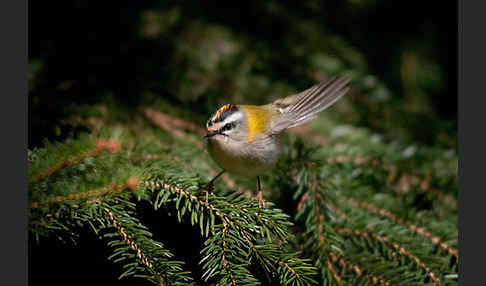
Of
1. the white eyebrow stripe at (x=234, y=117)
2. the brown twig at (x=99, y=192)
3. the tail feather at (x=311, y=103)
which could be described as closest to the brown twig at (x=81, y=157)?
the brown twig at (x=99, y=192)

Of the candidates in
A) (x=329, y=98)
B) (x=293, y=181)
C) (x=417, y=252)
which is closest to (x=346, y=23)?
(x=329, y=98)

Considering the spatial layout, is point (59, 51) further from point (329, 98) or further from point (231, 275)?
point (231, 275)

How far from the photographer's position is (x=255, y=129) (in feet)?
7.18

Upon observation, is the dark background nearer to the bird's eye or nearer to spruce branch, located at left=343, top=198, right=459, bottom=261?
the bird's eye

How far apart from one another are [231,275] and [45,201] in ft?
2.43

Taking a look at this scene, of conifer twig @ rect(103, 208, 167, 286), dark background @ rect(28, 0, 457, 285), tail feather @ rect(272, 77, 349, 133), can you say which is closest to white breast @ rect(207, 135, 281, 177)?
tail feather @ rect(272, 77, 349, 133)

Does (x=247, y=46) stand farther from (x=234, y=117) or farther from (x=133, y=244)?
(x=133, y=244)

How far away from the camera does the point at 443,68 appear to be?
4047 mm

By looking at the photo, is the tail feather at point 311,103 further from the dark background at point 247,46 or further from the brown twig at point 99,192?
the brown twig at point 99,192

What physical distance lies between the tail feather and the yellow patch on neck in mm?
76

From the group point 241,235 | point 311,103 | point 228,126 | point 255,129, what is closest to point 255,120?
point 255,129

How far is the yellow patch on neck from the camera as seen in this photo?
7.13 feet

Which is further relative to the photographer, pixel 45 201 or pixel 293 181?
pixel 293 181

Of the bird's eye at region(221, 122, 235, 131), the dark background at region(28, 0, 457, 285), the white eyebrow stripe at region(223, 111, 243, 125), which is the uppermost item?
the dark background at region(28, 0, 457, 285)
